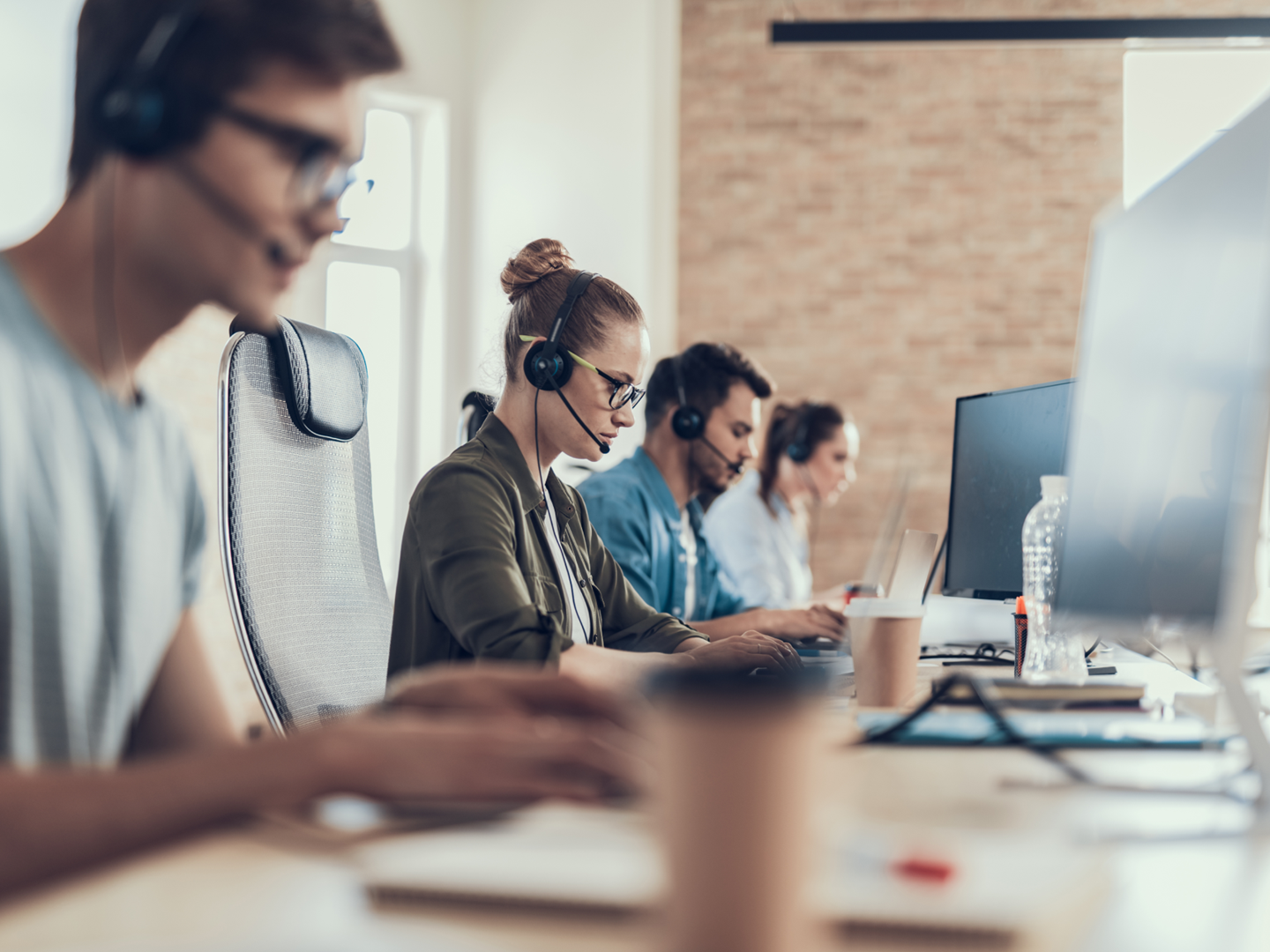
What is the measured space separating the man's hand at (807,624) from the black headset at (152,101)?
1368 mm

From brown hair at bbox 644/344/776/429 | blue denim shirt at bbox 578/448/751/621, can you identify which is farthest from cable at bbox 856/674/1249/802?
brown hair at bbox 644/344/776/429

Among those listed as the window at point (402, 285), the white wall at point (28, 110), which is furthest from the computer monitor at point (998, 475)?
the window at point (402, 285)

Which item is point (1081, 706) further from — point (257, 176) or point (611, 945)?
point (257, 176)

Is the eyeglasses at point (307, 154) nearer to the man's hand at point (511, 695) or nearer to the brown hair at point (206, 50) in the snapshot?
the brown hair at point (206, 50)

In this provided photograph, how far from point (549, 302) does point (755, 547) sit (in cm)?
184

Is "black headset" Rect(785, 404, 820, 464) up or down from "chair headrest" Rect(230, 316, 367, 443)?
down

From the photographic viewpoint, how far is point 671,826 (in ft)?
1.12

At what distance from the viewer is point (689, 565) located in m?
2.65

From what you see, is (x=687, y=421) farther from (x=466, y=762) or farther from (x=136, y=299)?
(x=466, y=762)

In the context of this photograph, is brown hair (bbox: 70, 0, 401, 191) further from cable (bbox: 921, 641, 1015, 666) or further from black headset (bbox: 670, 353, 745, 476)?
black headset (bbox: 670, 353, 745, 476)

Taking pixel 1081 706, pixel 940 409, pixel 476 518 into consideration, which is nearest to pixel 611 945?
pixel 1081 706

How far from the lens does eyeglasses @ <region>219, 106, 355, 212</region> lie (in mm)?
821

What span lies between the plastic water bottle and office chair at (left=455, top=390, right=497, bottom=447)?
905mm

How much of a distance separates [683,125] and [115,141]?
15.1 feet
